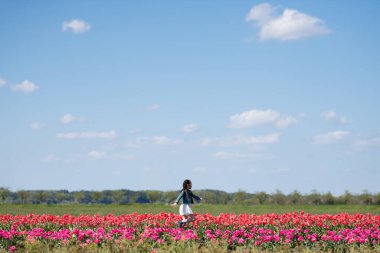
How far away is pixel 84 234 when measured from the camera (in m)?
14.1

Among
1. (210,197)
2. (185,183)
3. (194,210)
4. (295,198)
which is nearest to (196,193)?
(210,197)

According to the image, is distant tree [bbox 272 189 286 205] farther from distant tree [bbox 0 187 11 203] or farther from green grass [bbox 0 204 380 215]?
distant tree [bbox 0 187 11 203]

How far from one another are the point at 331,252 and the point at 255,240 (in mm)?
2098

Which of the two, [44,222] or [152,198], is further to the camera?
[152,198]

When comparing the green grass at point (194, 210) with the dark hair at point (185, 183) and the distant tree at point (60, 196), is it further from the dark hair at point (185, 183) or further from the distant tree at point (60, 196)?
the distant tree at point (60, 196)

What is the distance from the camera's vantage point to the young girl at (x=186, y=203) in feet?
57.2

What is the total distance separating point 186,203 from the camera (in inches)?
697

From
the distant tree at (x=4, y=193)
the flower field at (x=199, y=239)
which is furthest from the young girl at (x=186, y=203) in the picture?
the distant tree at (x=4, y=193)

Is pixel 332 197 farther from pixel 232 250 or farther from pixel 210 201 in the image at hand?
pixel 232 250

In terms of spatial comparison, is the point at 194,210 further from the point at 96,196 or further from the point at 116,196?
the point at 116,196

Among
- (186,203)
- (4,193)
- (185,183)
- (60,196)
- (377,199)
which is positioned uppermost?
(4,193)

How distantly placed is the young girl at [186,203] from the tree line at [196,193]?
30.0 m

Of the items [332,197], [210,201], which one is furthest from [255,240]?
[210,201]

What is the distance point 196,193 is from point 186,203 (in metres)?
47.7
